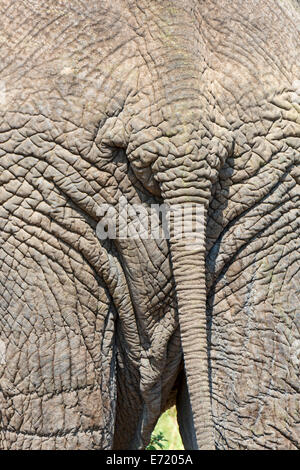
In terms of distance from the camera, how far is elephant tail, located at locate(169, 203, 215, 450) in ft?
8.87

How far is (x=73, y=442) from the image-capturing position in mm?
2898

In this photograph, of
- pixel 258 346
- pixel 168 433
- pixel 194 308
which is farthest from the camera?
pixel 168 433

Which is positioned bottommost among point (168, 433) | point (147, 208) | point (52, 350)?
point (52, 350)

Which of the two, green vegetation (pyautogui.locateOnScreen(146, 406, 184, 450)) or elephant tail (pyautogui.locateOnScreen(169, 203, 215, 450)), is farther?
green vegetation (pyautogui.locateOnScreen(146, 406, 184, 450))

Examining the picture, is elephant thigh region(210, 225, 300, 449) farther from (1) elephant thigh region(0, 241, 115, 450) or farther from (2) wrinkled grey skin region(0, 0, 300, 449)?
(1) elephant thigh region(0, 241, 115, 450)

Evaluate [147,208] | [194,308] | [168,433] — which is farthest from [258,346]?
[168,433]

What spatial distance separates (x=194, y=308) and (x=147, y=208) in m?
0.34

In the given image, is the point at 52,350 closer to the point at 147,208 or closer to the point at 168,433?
the point at 147,208

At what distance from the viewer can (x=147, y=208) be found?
2.75 meters

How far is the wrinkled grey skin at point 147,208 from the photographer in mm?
2664

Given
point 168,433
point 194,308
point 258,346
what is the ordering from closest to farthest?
point 194,308
point 258,346
point 168,433

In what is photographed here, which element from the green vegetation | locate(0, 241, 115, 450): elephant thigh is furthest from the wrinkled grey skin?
the green vegetation

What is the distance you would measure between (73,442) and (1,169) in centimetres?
93
